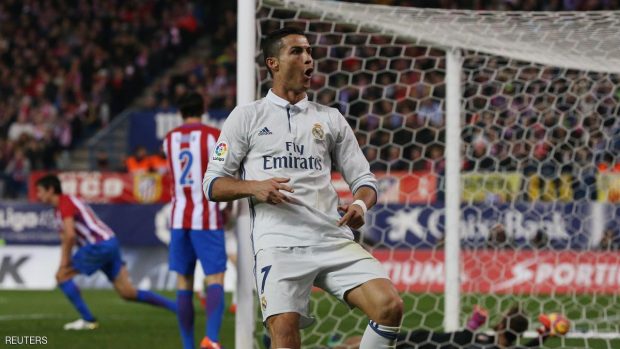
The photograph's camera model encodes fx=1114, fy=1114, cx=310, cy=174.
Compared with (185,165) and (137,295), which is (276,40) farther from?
(137,295)

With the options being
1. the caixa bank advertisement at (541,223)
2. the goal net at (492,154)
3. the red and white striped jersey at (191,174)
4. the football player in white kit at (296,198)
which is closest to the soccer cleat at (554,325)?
the goal net at (492,154)

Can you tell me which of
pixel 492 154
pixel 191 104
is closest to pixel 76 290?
pixel 191 104

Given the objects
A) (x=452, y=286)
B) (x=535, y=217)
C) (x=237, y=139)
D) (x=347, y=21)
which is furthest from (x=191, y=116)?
(x=535, y=217)

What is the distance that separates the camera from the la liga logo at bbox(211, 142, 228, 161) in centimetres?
482

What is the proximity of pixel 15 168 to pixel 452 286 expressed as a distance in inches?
548

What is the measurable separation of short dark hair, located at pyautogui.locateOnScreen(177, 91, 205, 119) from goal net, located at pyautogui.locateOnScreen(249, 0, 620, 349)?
0.69 m

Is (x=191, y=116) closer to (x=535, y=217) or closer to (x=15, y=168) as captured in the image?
(x=535, y=217)

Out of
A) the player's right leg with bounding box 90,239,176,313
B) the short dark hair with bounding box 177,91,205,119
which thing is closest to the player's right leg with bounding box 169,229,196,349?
the short dark hair with bounding box 177,91,205,119

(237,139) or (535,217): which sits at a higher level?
(237,139)

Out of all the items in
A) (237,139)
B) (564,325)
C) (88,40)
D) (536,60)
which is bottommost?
(564,325)

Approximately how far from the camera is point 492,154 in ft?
32.7

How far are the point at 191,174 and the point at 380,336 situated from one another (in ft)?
10.2

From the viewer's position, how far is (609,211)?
11.9 meters

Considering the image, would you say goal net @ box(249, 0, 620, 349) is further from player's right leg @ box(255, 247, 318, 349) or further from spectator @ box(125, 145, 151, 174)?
spectator @ box(125, 145, 151, 174)
